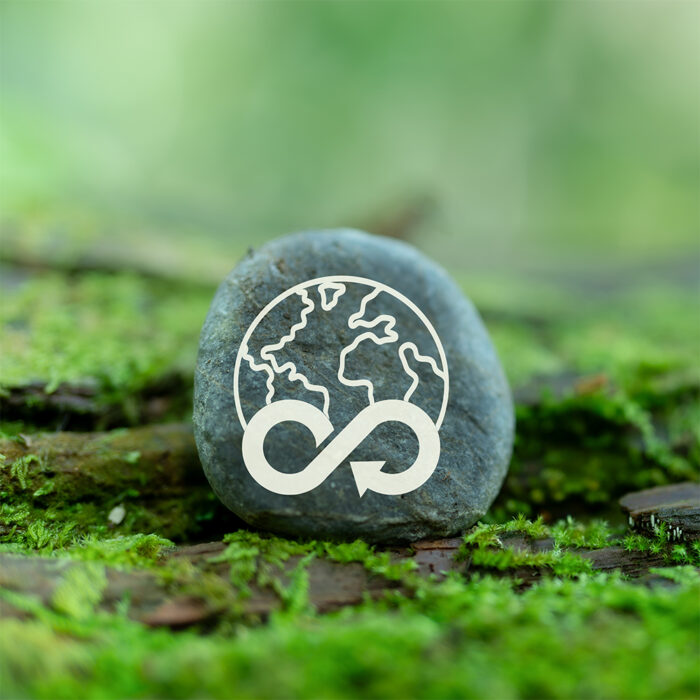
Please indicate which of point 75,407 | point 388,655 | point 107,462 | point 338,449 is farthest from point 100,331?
point 388,655

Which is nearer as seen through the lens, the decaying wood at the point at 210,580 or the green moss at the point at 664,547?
the decaying wood at the point at 210,580

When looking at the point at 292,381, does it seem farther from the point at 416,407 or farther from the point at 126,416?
the point at 126,416

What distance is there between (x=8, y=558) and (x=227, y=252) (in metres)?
5.62

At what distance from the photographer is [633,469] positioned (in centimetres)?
368

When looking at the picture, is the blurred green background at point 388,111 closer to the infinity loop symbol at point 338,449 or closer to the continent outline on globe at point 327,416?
the continent outline on globe at point 327,416

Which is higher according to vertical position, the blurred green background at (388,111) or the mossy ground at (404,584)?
the blurred green background at (388,111)

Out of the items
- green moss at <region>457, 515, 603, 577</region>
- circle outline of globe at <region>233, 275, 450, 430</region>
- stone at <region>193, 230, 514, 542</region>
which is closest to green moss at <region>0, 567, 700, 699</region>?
green moss at <region>457, 515, 603, 577</region>

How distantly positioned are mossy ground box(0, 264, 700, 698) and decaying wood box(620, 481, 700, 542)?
0.08 meters

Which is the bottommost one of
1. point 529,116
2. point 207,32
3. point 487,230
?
point 487,230

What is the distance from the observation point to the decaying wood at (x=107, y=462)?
9.53 ft

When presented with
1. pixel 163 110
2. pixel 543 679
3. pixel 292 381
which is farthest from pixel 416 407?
pixel 163 110

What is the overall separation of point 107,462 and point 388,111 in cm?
1297

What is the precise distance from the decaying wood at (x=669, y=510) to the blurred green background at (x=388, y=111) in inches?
320

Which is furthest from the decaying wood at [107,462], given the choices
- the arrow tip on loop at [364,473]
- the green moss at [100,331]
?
the arrow tip on loop at [364,473]
